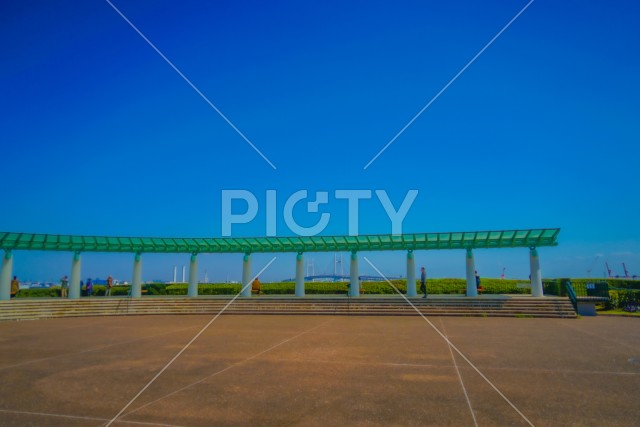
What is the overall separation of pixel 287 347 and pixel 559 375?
6463 mm

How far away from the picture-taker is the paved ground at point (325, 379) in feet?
17.3

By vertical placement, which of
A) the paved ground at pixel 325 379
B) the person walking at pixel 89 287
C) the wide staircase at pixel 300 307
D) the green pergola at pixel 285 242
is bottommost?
the paved ground at pixel 325 379

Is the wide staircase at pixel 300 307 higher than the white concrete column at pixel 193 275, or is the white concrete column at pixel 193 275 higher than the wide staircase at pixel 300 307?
the white concrete column at pixel 193 275

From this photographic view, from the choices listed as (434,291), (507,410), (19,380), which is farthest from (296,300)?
(507,410)

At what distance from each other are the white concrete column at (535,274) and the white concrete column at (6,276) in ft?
103

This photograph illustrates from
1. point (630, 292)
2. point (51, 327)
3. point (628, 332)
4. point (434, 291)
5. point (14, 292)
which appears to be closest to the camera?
point (628, 332)

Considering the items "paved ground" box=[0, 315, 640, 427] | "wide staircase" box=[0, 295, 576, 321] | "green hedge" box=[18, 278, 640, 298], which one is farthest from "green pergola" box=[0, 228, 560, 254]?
"paved ground" box=[0, 315, 640, 427]

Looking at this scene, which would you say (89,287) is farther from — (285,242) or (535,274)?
(535,274)

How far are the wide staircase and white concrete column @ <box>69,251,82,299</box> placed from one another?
2.21 meters

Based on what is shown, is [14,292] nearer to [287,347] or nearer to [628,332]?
[287,347]

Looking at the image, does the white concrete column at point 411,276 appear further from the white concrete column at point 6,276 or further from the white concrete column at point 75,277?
the white concrete column at point 6,276

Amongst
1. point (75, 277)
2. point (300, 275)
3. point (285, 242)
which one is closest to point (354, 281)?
point (300, 275)

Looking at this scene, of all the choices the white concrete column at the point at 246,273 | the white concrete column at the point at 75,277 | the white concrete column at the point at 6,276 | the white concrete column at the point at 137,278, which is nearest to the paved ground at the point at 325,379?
the white concrete column at the point at 6,276

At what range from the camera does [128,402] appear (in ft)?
19.4
